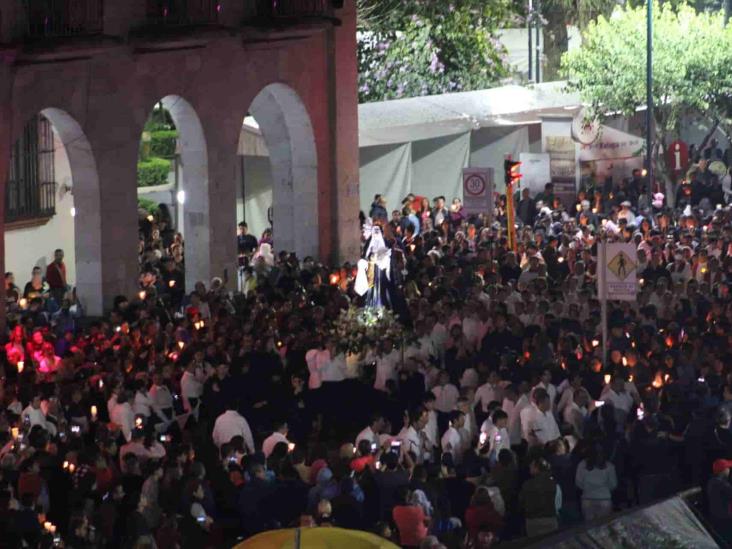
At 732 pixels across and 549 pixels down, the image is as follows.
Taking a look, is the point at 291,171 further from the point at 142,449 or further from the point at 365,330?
the point at 142,449

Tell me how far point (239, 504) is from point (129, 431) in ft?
9.36

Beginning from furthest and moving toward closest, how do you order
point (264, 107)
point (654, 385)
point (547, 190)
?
point (547, 190)
point (264, 107)
point (654, 385)

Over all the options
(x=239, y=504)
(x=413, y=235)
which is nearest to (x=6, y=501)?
(x=239, y=504)

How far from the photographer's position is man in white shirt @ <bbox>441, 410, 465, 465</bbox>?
14.1 metres

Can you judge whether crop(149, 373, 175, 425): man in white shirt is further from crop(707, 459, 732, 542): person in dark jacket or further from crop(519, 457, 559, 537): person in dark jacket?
crop(707, 459, 732, 542): person in dark jacket

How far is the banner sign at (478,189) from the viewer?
26.4 metres

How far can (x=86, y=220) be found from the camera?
74.3 ft

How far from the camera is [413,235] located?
2845cm

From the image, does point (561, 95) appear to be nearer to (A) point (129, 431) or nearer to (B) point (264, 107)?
(B) point (264, 107)

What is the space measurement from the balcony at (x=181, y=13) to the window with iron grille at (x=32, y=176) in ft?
16.4

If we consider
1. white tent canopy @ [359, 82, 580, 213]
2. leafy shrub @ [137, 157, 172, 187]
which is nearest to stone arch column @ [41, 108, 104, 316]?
white tent canopy @ [359, 82, 580, 213]

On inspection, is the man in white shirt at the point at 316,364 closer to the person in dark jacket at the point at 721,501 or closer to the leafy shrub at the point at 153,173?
the person in dark jacket at the point at 721,501

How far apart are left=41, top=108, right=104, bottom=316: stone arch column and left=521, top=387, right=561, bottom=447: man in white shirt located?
9367 millimetres

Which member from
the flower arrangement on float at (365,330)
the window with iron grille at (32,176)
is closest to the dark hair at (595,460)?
the flower arrangement on float at (365,330)
